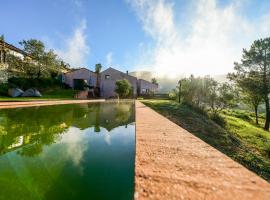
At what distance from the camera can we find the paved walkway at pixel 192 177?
8.87 feet

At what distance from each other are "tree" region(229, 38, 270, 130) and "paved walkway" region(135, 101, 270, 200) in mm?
26555

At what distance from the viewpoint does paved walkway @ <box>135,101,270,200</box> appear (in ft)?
8.87

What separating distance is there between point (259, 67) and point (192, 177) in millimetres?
30741

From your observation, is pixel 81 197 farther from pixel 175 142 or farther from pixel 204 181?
pixel 175 142

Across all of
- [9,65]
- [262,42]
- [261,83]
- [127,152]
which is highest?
[262,42]

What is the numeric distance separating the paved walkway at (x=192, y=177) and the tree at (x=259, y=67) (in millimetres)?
26555

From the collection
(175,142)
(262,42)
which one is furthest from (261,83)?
(175,142)

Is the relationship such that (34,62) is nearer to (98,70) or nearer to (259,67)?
(98,70)

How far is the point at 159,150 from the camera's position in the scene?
15.4ft

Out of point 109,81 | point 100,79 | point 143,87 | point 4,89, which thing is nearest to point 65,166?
point 4,89

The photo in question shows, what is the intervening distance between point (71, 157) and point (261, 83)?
93.1 ft

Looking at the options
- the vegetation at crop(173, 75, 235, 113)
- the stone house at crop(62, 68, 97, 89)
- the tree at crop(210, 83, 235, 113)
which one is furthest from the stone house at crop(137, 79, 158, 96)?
the tree at crop(210, 83, 235, 113)

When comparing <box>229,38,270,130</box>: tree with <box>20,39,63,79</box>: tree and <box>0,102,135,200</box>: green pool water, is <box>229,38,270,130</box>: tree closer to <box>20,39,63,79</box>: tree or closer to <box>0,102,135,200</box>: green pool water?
<box>0,102,135,200</box>: green pool water

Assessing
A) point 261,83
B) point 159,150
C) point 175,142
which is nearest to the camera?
point 159,150
